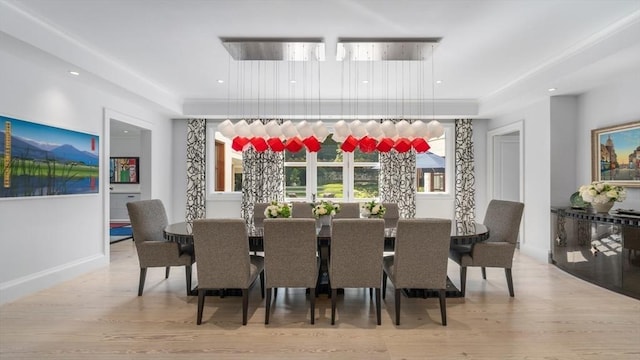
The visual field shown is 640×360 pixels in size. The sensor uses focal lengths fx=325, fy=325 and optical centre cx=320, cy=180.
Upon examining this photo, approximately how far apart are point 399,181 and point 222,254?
4.28 meters

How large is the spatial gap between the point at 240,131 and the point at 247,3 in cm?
127

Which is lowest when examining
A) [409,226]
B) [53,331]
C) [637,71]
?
[53,331]

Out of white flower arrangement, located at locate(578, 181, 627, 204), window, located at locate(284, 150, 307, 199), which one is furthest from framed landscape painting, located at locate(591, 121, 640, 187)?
window, located at locate(284, 150, 307, 199)

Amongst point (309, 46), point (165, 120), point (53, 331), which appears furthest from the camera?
point (165, 120)

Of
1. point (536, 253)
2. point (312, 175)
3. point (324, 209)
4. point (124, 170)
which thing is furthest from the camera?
point (124, 170)

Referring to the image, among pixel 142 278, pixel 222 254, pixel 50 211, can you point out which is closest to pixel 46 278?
pixel 50 211

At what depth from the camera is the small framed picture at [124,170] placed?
7562 mm

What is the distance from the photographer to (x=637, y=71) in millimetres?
3605

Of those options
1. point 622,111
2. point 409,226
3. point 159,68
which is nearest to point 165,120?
point 159,68

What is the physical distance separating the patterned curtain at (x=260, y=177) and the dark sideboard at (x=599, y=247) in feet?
14.5

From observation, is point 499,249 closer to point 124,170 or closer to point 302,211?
point 302,211

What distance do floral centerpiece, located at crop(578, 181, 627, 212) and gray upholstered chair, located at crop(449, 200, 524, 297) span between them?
3.35 feet

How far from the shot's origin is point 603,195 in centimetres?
362

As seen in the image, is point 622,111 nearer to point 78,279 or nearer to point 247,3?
point 247,3
